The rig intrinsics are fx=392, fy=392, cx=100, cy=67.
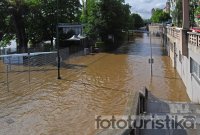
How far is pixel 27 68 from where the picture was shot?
4272cm

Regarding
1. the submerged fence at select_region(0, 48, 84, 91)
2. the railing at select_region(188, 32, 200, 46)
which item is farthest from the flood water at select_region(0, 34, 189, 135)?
the railing at select_region(188, 32, 200, 46)

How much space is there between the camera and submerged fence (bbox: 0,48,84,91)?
33175 millimetres

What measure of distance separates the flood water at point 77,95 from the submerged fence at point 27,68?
7.4 inches

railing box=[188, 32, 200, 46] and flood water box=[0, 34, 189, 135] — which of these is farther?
railing box=[188, 32, 200, 46]

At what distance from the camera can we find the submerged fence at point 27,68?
33175 mm

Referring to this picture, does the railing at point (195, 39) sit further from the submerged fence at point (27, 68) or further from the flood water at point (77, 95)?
the submerged fence at point (27, 68)

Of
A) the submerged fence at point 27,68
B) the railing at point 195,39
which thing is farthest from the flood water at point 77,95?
the railing at point 195,39

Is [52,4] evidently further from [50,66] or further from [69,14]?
[50,66]

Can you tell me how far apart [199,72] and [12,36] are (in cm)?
4222

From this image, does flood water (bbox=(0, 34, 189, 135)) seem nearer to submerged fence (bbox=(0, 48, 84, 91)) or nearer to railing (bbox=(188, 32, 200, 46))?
submerged fence (bbox=(0, 48, 84, 91))

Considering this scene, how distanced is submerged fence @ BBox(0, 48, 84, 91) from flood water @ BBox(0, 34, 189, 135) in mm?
188

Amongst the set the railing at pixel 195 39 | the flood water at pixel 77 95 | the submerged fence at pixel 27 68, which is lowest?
the flood water at pixel 77 95

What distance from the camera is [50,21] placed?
58312 mm

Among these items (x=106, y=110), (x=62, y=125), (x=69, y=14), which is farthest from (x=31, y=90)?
(x=69, y=14)
